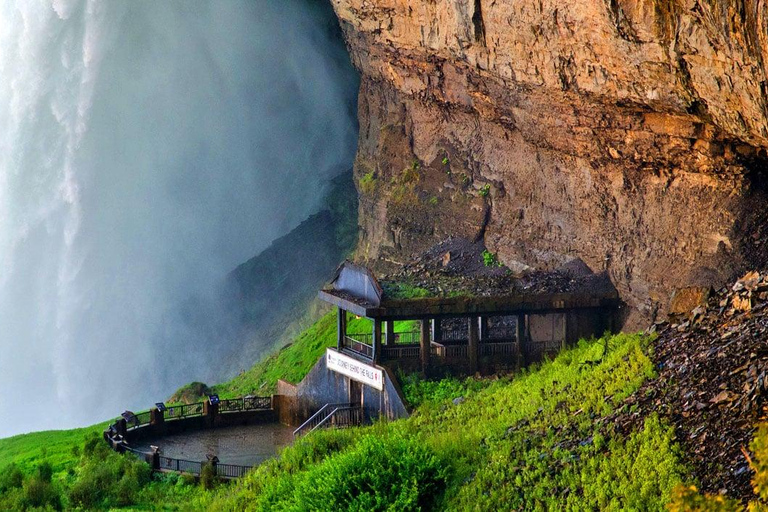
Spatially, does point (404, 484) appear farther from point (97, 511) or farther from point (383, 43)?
point (383, 43)

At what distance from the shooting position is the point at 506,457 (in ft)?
88.2

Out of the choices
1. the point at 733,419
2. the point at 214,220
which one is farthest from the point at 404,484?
the point at 214,220

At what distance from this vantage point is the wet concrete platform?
3519cm

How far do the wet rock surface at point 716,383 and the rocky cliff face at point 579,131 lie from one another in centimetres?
361

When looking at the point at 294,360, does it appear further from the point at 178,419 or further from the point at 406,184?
the point at 406,184

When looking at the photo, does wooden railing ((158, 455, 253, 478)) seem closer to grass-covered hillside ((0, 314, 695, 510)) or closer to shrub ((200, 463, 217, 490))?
shrub ((200, 463, 217, 490))

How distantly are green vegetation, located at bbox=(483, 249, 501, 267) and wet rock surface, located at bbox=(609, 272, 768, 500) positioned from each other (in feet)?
36.4

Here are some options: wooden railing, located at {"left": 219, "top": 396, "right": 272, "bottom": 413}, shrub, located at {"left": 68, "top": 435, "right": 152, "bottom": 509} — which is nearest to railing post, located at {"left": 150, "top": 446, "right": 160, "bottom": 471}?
shrub, located at {"left": 68, "top": 435, "right": 152, "bottom": 509}

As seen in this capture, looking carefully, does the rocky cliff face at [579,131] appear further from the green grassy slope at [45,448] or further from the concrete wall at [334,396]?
the green grassy slope at [45,448]

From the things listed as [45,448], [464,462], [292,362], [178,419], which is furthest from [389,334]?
[45,448]

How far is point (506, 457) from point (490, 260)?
15.3 m

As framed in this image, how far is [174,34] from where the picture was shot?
186 ft

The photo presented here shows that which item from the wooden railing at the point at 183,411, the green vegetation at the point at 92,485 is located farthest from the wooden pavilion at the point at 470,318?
the green vegetation at the point at 92,485

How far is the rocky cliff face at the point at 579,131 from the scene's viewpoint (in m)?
29.2
